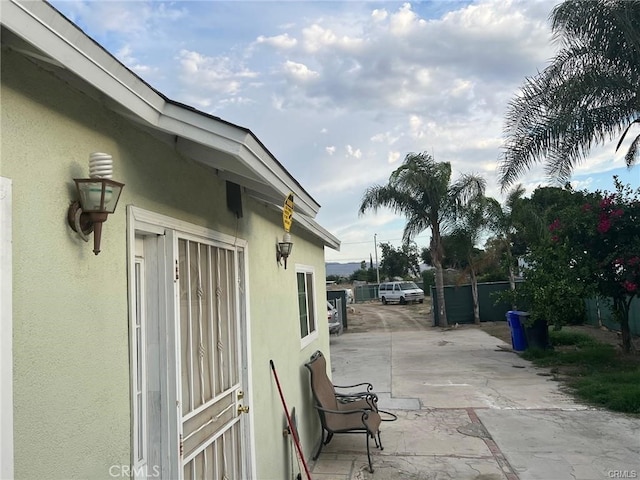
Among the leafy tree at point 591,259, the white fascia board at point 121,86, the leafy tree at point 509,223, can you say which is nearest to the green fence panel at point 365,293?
the leafy tree at point 509,223

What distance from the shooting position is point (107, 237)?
2240mm

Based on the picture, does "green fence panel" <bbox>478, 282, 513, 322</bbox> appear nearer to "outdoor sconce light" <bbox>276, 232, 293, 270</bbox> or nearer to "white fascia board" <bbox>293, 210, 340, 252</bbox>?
"white fascia board" <bbox>293, 210, 340, 252</bbox>

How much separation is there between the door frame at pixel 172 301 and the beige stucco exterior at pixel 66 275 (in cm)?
4

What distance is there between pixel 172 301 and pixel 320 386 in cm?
365

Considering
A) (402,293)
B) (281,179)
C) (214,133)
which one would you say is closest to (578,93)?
(281,179)

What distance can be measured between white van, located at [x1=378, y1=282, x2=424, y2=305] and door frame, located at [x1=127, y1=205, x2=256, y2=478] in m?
31.3

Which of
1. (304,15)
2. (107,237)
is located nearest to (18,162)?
(107,237)

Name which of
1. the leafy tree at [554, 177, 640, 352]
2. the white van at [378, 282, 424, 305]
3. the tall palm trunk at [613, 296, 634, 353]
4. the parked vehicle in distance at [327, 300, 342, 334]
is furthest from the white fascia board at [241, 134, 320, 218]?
the white van at [378, 282, 424, 305]

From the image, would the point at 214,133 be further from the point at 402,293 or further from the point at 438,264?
the point at 402,293

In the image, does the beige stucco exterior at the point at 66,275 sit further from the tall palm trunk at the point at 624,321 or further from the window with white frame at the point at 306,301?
the tall palm trunk at the point at 624,321

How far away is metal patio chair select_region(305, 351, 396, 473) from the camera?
18.3ft

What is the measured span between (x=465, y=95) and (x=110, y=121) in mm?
9108

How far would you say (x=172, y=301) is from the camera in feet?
9.21

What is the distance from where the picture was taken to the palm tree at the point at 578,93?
29.1 ft
